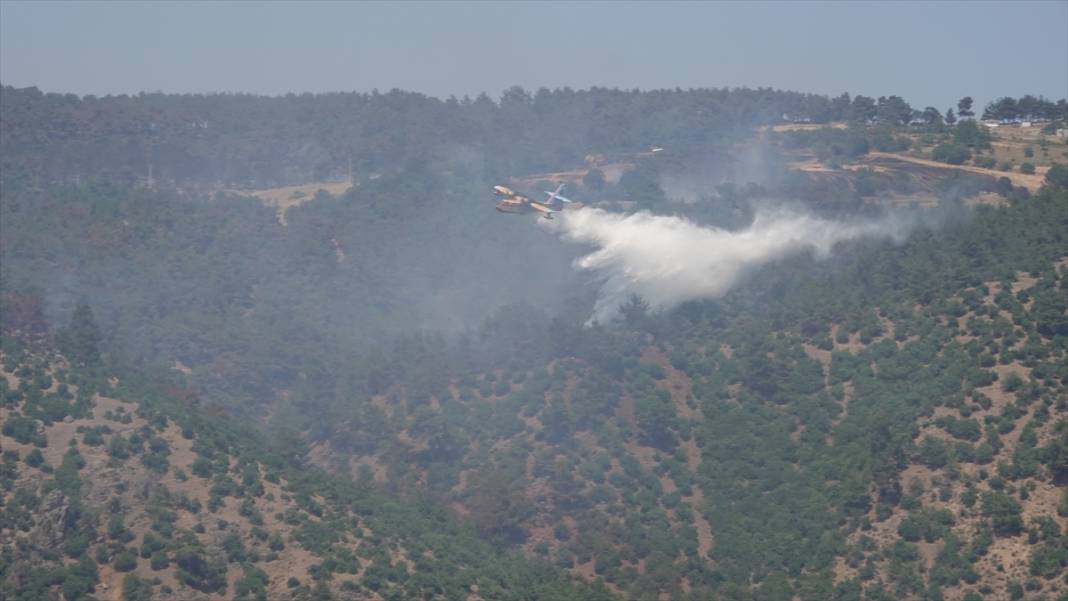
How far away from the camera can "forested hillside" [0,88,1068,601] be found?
3873 inches

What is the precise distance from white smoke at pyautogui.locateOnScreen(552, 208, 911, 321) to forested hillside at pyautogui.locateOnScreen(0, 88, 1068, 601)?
5.11 ft

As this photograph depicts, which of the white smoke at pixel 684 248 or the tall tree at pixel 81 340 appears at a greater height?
the white smoke at pixel 684 248

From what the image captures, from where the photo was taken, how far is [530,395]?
128 metres

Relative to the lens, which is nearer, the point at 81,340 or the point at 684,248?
the point at 81,340

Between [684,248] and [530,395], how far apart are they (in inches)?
884

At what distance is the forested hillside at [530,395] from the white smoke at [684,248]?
5.11ft

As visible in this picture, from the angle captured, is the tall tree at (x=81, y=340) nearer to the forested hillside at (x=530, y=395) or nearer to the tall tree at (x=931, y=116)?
the forested hillside at (x=530, y=395)

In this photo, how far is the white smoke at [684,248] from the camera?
140m

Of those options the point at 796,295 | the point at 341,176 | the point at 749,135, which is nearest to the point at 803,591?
the point at 796,295

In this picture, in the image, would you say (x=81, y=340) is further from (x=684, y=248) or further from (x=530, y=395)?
(x=684, y=248)

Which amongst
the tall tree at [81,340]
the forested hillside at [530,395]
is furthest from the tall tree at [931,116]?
the tall tree at [81,340]

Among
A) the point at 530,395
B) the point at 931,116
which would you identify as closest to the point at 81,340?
the point at 530,395

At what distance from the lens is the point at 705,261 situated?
142m

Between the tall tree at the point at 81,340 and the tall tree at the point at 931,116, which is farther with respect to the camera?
the tall tree at the point at 931,116
